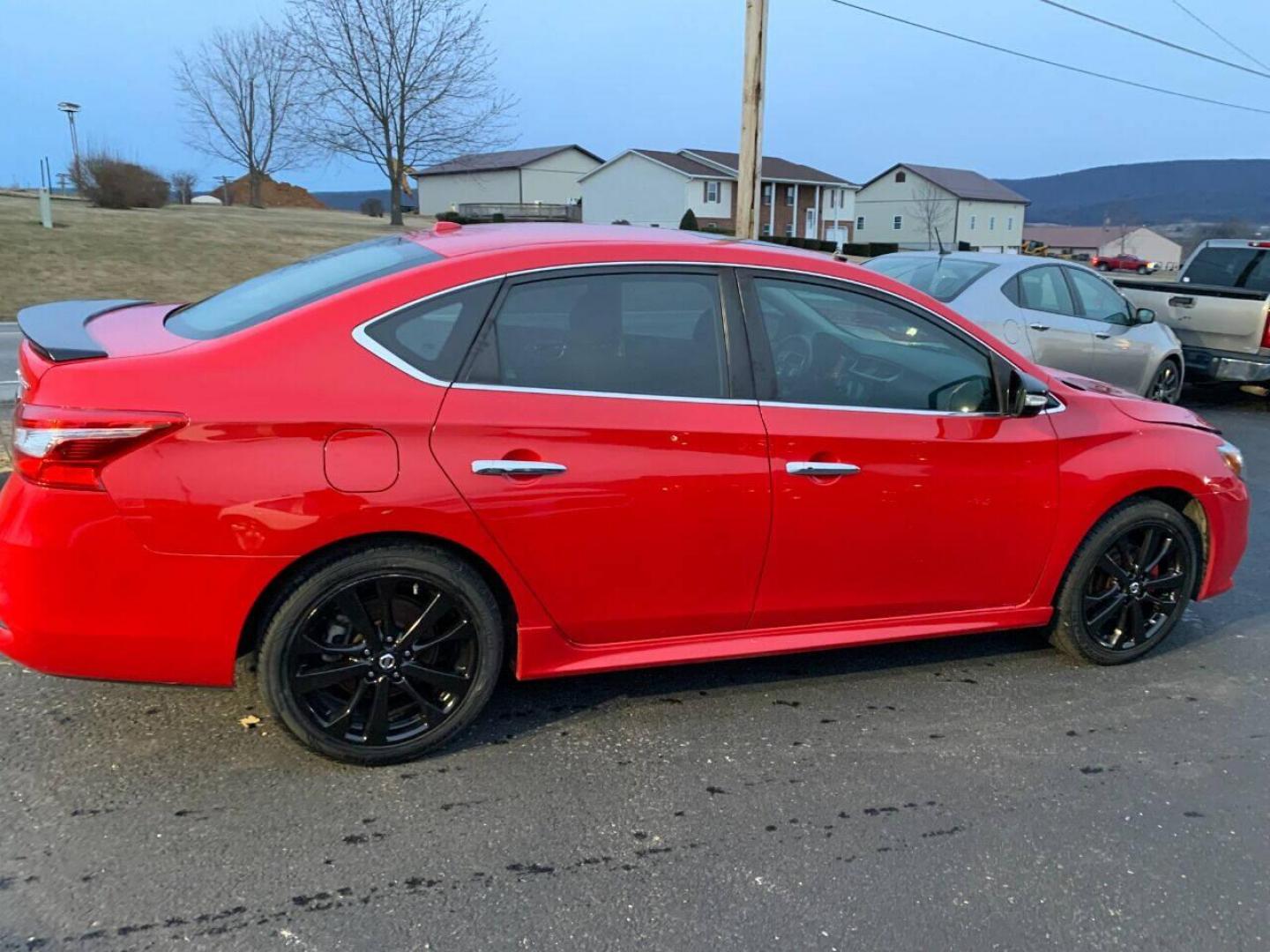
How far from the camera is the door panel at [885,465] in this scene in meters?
3.44

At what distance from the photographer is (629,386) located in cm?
328

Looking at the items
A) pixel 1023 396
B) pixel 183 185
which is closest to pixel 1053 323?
pixel 1023 396

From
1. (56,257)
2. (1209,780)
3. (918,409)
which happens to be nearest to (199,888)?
(918,409)

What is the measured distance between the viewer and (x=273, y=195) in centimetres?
7144

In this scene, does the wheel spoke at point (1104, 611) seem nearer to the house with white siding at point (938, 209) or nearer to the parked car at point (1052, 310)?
the parked car at point (1052, 310)

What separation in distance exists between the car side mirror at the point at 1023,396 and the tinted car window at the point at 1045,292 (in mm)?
4998

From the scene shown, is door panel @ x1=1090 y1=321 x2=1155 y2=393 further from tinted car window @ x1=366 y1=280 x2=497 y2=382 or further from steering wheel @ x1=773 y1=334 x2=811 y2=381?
tinted car window @ x1=366 y1=280 x2=497 y2=382

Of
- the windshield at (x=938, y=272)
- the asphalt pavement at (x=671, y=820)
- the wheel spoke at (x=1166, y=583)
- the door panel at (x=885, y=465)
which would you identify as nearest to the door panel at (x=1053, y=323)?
the windshield at (x=938, y=272)

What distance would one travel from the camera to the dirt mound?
219 feet

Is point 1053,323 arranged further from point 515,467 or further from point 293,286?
point 293,286

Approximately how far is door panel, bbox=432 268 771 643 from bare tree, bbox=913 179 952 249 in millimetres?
85942

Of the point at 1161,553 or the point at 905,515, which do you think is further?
the point at 1161,553

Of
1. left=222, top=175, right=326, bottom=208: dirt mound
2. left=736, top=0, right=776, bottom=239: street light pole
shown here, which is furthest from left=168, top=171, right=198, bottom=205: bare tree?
left=736, top=0, right=776, bottom=239: street light pole

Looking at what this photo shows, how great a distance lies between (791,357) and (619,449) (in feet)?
2.47
